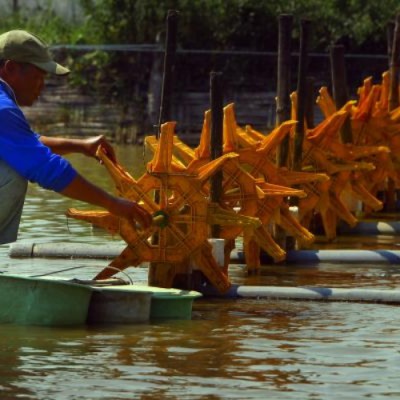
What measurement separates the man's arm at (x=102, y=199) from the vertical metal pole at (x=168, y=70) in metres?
3.04

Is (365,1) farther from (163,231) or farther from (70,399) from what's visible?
(70,399)

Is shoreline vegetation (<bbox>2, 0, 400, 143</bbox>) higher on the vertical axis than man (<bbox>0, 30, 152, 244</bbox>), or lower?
higher

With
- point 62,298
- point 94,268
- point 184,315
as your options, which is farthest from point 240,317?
point 94,268

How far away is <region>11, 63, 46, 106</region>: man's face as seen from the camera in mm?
10664

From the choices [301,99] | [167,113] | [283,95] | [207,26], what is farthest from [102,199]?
[207,26]

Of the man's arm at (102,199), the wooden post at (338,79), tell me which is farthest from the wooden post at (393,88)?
the man's arm at (102,199)

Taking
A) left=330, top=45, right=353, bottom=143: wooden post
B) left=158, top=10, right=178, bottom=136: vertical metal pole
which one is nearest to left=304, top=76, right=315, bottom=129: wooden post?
left=330, top=45, right=353, bottom=143: wooden post

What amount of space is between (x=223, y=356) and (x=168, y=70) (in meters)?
3.99

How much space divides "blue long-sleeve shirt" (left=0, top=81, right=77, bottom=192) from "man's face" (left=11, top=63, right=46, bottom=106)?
0.24 meters

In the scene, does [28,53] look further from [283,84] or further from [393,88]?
[393,88]

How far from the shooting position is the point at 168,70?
14.5 m

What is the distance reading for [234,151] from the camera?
1528cm

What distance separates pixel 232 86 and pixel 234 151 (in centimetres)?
2714

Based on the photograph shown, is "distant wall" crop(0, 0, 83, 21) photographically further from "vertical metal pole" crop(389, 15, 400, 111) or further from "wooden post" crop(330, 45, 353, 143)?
"wooden post" crop(330, 45, 353, 143)
